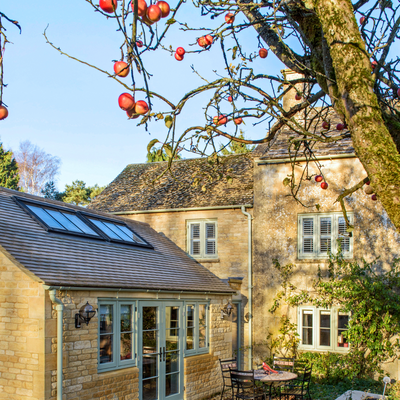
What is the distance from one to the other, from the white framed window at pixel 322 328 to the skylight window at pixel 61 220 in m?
6.88

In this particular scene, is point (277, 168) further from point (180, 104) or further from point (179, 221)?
point (180, 104)

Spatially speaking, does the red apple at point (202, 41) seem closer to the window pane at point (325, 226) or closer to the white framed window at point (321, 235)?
the white framed window at point (321, 235)

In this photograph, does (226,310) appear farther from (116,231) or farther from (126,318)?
(126,318)

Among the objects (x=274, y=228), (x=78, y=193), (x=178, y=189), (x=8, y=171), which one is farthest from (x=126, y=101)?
(x=78, y=193)

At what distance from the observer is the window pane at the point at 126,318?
32.0 feet

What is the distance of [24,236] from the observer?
9.22 m

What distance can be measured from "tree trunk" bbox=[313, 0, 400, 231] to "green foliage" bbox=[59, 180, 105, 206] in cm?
3604

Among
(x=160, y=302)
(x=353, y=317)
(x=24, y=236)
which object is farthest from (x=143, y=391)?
(x=353, y=317)

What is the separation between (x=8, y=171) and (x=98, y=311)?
3021 centimetres

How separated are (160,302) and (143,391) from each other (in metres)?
1.92

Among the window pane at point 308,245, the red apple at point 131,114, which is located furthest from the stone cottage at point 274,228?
the red apple at point 131,114

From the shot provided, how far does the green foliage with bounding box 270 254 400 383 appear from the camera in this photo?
1270 centimetres

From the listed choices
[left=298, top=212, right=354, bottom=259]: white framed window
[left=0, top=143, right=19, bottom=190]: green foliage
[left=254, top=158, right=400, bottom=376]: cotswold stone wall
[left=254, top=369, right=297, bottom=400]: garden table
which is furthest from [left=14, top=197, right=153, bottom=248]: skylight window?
[left=0, top=143, right=19, bottom=190]: green foliage

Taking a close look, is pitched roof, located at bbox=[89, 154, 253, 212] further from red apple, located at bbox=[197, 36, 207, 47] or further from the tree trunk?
the tree trunk
